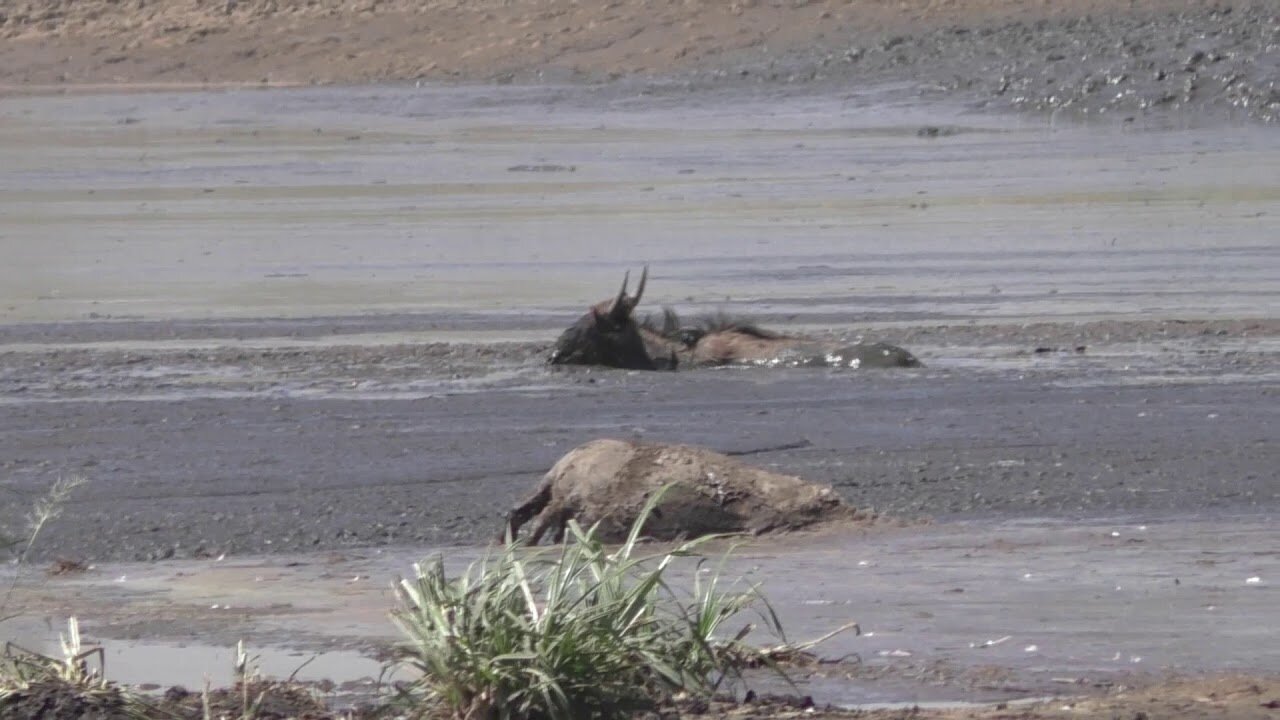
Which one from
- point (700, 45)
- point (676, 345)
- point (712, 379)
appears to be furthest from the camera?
point (700, 45)

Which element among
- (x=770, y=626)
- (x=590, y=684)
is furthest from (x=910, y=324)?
(x=590, y=684)

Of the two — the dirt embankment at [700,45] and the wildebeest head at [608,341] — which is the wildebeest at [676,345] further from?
the dirt embankment at [700,45]

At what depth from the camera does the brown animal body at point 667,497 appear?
27.7 ft

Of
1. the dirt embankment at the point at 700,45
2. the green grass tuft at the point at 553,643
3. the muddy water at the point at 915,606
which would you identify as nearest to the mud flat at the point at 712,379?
the muddy water at the point at 915,606

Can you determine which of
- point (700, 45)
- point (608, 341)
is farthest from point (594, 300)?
point (700, 45)

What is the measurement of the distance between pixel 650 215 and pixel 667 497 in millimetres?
13520

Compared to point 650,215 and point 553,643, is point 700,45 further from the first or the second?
point 553,643

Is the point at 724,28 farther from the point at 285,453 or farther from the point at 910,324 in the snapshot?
the point at 285,453

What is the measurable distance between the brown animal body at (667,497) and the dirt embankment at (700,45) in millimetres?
22129

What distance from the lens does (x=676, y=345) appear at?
1387 centimetres

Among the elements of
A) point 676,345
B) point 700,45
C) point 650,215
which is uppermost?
point 700,45

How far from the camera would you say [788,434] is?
11102mm

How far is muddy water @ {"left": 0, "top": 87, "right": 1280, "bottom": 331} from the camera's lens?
1658 centimetres

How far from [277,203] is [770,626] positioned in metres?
17.9
